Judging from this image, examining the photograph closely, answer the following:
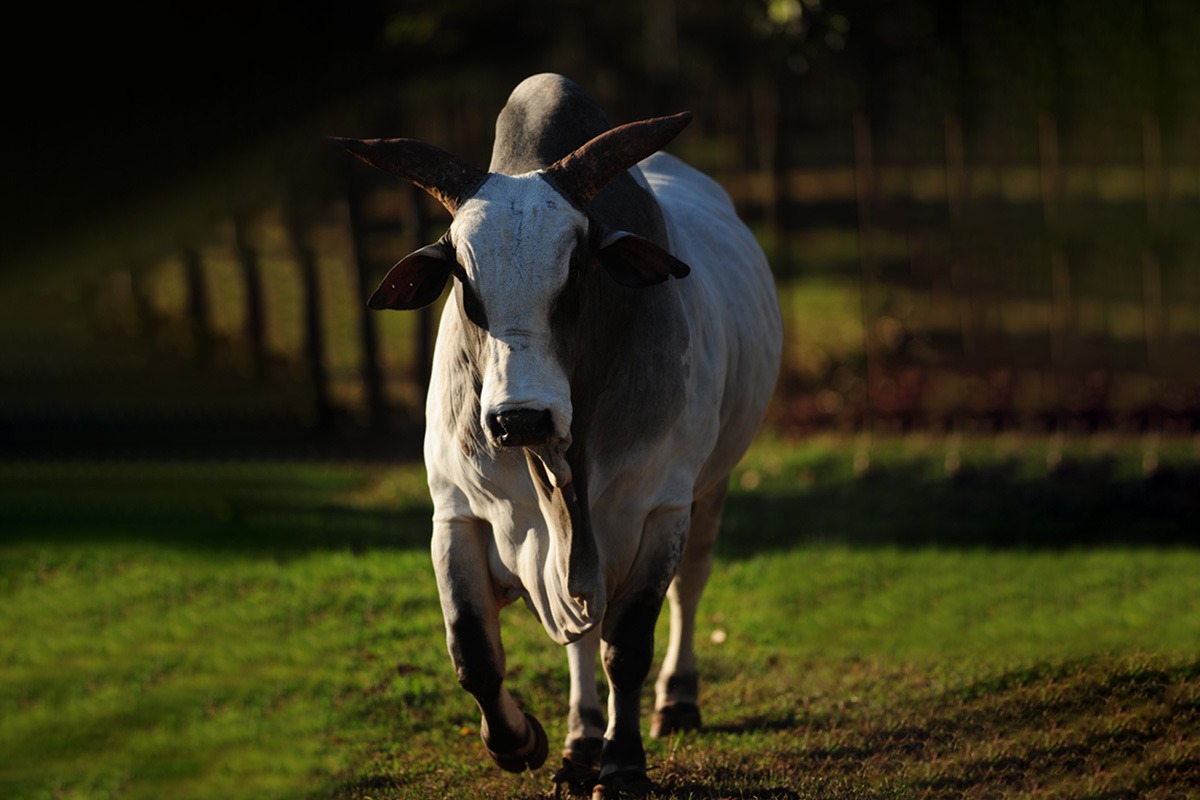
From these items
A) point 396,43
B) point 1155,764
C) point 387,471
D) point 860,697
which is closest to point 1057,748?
point 1155,764

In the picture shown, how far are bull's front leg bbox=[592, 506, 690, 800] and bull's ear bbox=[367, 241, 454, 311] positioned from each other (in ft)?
4.00

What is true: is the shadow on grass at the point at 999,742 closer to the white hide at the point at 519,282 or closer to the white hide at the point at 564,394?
the white hide at the point at 564,394

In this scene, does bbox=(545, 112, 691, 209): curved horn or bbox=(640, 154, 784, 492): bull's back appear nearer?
bbox=(545, 112, 691, 209): curved horn

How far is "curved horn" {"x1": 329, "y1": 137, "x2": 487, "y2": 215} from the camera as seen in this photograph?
15.5 feet

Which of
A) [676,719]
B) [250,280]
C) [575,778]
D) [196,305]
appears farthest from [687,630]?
[196,305]

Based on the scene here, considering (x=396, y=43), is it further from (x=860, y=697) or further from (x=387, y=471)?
(x=860, y=697)

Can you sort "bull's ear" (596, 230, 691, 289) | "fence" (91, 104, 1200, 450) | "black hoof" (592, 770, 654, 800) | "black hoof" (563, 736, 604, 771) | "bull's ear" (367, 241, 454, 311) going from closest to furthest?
1. "bull's ear" (367, 241, 454, 311)
2. "bull's ear" (596, 230, 691, 289)
3. "black hoof" (592, 770, 654, 800)
4. "black hoof" (563, 736, 604, 771)
5. "fence" (91, 104, 1200, 450)

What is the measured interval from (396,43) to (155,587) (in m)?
5.83

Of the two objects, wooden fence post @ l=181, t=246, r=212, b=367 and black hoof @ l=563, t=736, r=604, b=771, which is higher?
wooden fence post @ l=181, t=246, r=212, b=367

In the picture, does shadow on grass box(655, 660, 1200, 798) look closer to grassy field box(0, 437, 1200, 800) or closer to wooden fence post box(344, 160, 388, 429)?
grassy field box(0, 437, 1200, 800)

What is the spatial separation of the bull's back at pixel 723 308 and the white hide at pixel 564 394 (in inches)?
0.4

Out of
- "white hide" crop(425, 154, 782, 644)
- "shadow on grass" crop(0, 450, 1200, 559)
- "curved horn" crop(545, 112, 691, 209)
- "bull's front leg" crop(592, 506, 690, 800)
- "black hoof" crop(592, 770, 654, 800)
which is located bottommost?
"shadow on grass" crop(0, 450, 1200, 559)

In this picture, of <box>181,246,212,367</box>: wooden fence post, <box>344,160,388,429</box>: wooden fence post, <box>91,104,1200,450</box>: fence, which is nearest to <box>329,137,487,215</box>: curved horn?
<box>91,104,1200,450</box>: fence

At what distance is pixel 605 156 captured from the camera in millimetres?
4789
